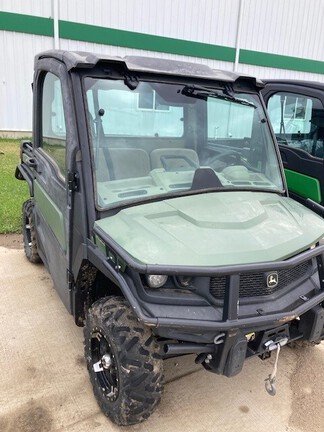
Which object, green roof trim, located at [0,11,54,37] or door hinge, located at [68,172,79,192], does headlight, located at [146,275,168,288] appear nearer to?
door hinge, located at [68,172,79,192]

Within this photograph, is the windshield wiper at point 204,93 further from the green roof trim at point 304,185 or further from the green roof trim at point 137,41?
the green roof trim at point 137,41

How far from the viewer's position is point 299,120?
14.5 feet

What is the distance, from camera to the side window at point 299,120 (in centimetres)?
422

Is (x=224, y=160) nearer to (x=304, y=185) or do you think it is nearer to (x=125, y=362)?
(x=125, y=362)

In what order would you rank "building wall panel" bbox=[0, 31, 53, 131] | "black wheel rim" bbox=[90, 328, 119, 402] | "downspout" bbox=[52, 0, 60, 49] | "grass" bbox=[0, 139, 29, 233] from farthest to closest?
"building wall panel" bbox=[0, 31, 53, 131], "downspout" bbox=[52, 0, 60, 49], "grass" bbox=[0, 139, 29, 233], "black wheel rim" bbox=[90, 328, 119, 402]

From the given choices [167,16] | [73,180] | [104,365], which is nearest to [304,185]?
[73,180]

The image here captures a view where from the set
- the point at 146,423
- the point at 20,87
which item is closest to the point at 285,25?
the point at 20,87

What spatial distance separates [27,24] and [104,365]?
1145 cm

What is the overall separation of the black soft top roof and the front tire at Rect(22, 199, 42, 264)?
5.72ft

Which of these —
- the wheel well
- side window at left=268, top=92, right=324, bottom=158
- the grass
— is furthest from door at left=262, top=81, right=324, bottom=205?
the grass

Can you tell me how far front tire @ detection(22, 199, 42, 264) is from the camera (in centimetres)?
411

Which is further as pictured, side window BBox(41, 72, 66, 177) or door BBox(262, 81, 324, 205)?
door BBox(262, 81, 324, 205)

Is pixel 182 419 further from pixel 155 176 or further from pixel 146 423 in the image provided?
pixel 155 176

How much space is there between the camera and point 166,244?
1.97 metres
